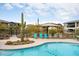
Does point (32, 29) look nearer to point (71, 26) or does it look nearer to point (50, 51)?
point (50, 51)

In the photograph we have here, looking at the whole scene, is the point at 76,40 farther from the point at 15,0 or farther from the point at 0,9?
the point at 0,9

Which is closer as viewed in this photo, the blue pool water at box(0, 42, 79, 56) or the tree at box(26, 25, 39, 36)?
the blue pool water at box(0, 42, 79, 56)

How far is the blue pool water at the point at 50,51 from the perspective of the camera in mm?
3277

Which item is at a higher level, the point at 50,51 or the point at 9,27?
the point at 9,27

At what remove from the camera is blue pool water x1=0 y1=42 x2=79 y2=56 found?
3.28 meters

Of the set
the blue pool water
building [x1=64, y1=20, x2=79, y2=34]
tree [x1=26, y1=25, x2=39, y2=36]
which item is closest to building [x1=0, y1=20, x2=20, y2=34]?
tree [x1=26, y1=25, x2=39, y2=36]

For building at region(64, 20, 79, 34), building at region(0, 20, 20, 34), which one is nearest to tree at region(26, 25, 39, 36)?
building at region(0, 20, 20, 34)

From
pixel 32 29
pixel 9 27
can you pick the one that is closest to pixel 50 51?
pixel 32 29

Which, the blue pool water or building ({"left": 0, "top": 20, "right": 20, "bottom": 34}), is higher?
building ({"left": 0, "top": 20, "right": 20, "bottom": 34})

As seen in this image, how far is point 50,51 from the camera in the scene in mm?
3314

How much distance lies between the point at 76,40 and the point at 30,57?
42.6 inches

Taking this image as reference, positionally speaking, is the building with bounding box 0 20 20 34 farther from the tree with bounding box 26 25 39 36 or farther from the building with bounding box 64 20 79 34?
the building with bounding box 64 20 79 34

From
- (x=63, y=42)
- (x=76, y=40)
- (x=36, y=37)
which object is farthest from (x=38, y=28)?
(x=76, y=40)

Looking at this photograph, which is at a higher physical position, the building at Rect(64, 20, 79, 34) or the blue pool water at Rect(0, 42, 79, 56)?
the building at Rect(64, 20, 79, 34)
